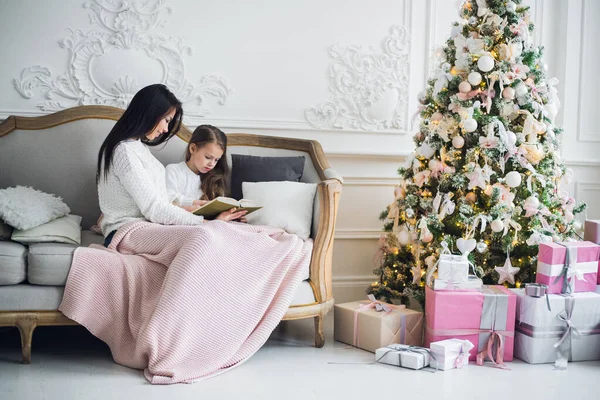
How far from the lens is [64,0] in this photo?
336 centimetres

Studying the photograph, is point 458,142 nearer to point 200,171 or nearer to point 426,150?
point 426,150

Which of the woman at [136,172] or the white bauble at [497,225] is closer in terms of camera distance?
Answer: the woman at [136,172]

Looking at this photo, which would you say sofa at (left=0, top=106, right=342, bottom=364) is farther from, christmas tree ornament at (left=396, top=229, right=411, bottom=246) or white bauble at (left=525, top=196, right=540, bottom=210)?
white bauble at (left=525, top=196, right=540, bottom=210)

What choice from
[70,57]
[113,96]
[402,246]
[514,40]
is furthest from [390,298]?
[70,57]

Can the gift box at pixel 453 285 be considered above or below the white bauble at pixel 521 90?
below

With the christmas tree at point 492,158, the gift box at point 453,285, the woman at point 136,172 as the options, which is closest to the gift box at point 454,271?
the gift box at point 453,285

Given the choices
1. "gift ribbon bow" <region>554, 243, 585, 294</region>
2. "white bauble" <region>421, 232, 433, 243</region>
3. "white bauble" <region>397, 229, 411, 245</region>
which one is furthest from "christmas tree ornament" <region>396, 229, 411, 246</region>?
"gift ribbon bow" <region>554, 243, 585, 294</region>

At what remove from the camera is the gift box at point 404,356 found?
258 centimetres

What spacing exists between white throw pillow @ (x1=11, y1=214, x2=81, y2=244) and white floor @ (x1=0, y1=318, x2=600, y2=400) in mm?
460

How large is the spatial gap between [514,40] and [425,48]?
88 centimetres

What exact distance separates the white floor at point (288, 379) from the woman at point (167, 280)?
11cm

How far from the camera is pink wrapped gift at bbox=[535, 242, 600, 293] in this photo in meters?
2.75

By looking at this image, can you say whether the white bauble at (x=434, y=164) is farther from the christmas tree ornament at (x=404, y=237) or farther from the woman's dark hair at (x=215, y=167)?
the woman's dark hair at (x=215, y=167)

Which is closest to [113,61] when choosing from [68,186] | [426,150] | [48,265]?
[68,186]
